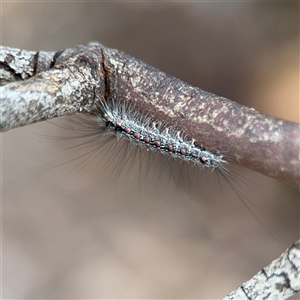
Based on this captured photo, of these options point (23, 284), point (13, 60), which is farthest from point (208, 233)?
point (13, 60)

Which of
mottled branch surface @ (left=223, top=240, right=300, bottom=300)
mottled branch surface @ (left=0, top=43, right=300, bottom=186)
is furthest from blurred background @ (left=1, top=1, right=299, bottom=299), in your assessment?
mottled branch surface @ (left=223, top=240, right=300, bottom=300)

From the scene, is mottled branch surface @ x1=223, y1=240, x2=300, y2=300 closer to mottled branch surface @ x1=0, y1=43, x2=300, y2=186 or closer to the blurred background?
mottled branch surface @ x1=0, y1=43, x2=300, y2=186

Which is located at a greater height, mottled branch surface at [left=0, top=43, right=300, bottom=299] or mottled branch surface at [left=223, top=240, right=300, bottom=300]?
mottled branch surface at [left=0, top=43, right=300, bottom=299]

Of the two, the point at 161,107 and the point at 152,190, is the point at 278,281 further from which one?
the point at 152,190

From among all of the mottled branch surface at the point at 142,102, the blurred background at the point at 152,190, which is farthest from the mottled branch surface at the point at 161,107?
the blurred background at the point at 152,190

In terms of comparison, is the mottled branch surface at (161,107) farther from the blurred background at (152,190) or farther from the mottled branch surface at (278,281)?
the blurred background at (152,190)

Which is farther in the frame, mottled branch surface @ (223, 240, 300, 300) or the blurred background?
the blurred background

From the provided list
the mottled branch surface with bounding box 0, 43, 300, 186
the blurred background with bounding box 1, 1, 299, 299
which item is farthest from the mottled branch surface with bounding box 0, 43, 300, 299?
the blurred background with bounding box 1, 1, 299, 299

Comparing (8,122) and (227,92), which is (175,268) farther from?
(8,122)
